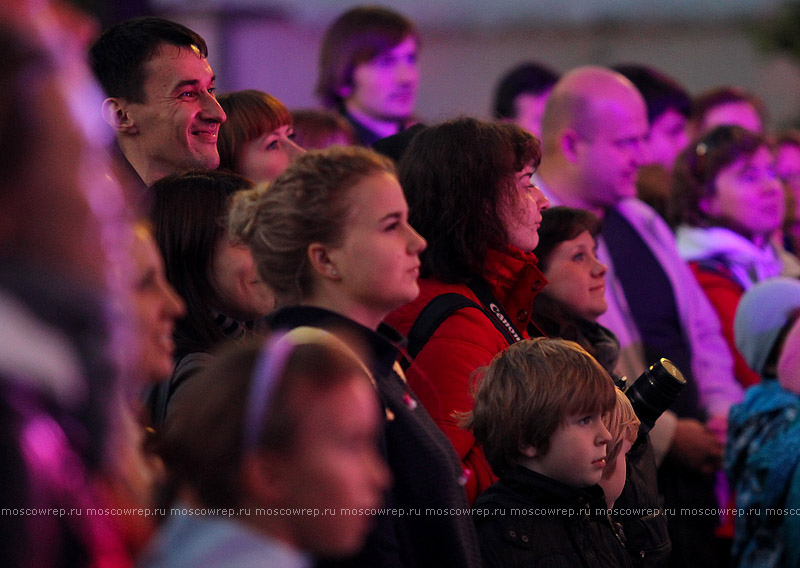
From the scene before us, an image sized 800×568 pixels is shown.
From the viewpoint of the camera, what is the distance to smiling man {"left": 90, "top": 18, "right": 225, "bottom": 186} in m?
3.35

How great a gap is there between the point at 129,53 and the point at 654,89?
3.67 m

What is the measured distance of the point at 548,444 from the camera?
110 inches

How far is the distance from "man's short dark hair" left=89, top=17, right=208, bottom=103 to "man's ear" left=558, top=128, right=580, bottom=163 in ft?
6.83

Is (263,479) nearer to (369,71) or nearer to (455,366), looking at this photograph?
(455,366)

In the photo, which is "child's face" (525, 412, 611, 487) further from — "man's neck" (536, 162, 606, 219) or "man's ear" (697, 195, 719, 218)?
"man's ear" (697, 195, 719, 218)

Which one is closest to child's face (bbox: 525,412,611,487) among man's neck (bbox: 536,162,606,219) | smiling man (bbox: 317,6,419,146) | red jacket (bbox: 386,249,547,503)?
red jacket (bbox: 386,249,547,503)

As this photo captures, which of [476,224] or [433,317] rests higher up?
[476,224]

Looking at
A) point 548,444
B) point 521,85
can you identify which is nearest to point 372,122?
point 521,85

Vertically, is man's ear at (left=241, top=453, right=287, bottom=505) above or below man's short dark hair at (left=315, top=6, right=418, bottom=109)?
above

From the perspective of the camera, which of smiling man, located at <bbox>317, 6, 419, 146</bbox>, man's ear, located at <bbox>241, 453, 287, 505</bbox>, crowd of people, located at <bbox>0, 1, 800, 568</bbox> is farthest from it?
smiling man, located at <bbox>317, 6, 419, 146</bbox>

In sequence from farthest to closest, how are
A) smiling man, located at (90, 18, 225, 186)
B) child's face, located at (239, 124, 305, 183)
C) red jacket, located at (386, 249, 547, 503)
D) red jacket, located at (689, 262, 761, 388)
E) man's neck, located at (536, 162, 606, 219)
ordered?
red jacket, located at (689, 262, 761, 388), man's neck, located at (536, 162, 606, 219), child's face, located at (239, 124, 305, 183), smiling man, located at (90, 18, 225, 186), red jacket, located at (386, 249, 547, 503)

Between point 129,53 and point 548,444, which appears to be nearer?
point 548,444

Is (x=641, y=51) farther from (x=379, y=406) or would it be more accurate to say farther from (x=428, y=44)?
(x=379, y=406)

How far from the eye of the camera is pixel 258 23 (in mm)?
11734
